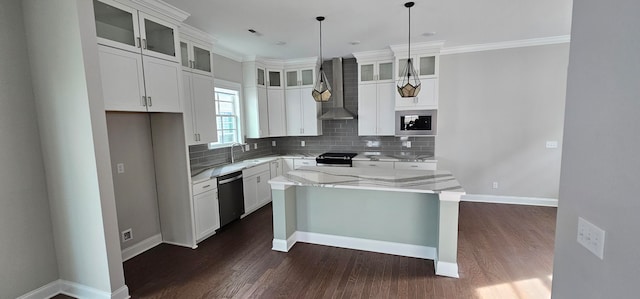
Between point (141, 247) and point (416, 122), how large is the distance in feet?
14.6

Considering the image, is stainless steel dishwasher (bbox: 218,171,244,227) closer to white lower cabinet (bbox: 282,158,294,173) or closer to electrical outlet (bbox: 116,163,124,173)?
electrical outlet (bbox: 116,163,124,173)

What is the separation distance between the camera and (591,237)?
104 centimetres

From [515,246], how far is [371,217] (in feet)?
5.88

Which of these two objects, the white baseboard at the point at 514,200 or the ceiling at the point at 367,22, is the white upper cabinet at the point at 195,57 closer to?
the ceiling at the point at 367,22

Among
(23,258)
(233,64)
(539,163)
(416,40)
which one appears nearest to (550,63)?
(539,163)

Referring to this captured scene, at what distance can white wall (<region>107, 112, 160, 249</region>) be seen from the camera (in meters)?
2.97

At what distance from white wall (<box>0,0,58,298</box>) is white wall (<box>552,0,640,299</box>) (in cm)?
378

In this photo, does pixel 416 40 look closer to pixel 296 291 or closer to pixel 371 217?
pixel 371 217

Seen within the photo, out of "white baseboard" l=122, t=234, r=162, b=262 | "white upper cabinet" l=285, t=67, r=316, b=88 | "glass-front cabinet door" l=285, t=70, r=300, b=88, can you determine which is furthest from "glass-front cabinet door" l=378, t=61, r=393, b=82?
"white baseboard" l=122, t=234, r=162, b=262

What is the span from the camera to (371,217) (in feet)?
10.3

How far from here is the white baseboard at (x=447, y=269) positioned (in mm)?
2629

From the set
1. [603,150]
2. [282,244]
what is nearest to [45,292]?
[282,244]

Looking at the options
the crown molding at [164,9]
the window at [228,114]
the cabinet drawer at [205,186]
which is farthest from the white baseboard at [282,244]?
the crown molding at [164,9]

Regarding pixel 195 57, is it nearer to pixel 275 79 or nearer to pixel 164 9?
pixel 164 9
